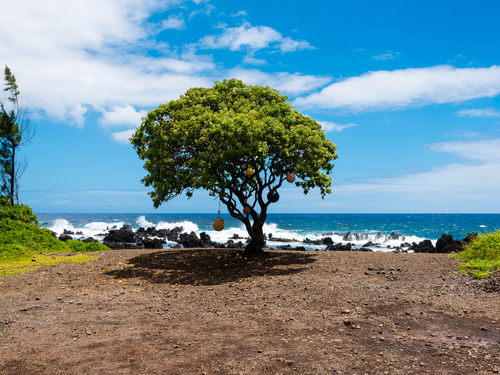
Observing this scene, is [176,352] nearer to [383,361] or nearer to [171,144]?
[383,361]

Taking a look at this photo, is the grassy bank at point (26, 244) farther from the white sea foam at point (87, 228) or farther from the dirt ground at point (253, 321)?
the white sea foam at point (87, 228)

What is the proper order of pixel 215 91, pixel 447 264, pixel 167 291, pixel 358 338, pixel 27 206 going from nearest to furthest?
1. pixel 358 338
2. pixel 167 291
3. pixel 447 264
4. pixel 215 91
5. pixel 27 206

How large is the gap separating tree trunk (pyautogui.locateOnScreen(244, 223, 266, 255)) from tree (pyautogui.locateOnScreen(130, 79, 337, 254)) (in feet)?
0.14

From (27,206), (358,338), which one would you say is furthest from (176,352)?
(27,206)

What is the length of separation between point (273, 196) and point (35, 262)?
401 inches

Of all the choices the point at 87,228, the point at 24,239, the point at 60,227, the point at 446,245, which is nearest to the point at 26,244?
the point at 24,239

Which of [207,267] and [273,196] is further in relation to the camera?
[273,196]

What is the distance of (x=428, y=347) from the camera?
17.2 feet

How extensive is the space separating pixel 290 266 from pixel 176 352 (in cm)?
726

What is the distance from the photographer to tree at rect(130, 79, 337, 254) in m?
10.8

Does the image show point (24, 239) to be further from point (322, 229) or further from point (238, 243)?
point (322, 229)

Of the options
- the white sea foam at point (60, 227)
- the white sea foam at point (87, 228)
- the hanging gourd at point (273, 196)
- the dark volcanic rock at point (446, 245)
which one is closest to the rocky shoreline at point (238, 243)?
the dark volcanic rock at point (446, 245)

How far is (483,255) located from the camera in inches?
480

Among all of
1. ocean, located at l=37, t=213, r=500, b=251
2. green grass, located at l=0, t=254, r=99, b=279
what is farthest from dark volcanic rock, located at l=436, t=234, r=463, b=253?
green grass, located at l=0, t=254, r=99, b=279
